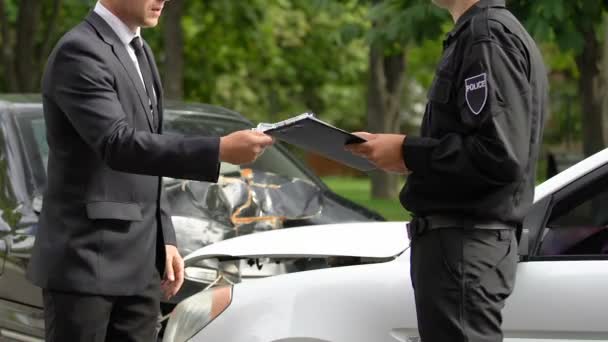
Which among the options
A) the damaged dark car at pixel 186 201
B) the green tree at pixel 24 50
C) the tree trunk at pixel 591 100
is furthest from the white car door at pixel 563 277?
the green tree at pixel 24 50

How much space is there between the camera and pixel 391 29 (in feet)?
34.0

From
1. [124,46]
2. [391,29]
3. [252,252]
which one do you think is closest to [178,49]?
[391,29]

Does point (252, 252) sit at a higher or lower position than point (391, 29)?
lower

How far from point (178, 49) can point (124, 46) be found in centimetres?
1155

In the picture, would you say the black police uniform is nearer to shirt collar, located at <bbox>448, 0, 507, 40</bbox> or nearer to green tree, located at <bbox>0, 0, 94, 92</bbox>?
shirt collar, located at <bbox>448, 0, 507, 40</bbox>

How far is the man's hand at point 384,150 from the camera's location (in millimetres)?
3373

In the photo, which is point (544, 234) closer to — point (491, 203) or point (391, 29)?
point (491, 203)

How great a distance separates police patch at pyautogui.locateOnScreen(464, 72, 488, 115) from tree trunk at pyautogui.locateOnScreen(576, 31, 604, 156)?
9396 mm

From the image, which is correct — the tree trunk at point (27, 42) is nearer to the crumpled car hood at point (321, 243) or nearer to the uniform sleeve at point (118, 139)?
the crumpled car hood at point (321, 243)

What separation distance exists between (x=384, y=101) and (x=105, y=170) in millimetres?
16155

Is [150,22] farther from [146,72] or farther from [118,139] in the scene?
[118,139]

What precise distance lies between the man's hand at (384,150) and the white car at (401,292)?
2.53ft

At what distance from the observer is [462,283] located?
333 centimetres

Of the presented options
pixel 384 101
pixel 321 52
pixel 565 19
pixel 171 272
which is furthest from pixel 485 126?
pixel 321 52
